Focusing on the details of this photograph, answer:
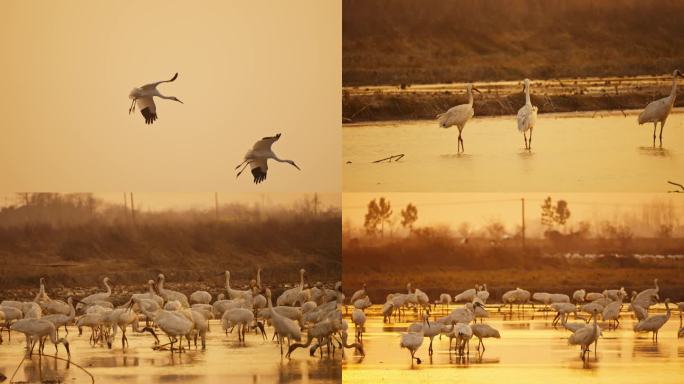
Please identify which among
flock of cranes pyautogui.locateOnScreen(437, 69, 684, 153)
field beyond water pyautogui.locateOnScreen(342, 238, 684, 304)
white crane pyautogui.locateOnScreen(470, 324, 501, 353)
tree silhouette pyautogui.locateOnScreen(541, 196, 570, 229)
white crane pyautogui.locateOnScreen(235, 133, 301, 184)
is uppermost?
flock of cranes pyautogui.locateOnScreen(437, 69, 684, 153)

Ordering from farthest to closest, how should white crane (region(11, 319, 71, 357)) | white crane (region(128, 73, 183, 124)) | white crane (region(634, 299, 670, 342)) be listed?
white crane (region(634, 299, 670, 342)), white crane (region(128, 73, 183, 124)), white crane (region(11, 319, 71, 357))

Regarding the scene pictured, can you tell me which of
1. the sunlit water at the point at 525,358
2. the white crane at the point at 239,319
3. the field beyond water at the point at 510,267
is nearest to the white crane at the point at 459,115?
the field beyond water at the point at 510,267

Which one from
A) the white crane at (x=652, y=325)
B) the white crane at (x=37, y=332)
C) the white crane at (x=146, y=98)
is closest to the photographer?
the white crane at (x=37, y=332)

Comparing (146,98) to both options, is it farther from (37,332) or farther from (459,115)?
(459,115)

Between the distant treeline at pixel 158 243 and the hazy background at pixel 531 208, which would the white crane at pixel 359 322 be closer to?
the distant treeline at pixel 158 243

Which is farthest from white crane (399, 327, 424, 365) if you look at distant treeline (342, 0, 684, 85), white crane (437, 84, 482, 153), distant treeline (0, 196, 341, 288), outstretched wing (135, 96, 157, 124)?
outstretched wing (135, 96, 157, 124)

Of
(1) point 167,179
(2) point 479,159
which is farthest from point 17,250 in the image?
(2) point 479,159

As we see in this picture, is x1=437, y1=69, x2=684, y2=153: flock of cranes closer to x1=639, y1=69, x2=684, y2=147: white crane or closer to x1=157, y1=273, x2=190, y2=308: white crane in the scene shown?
x1=639, y1=69, x2=684, y2=147: white crane
